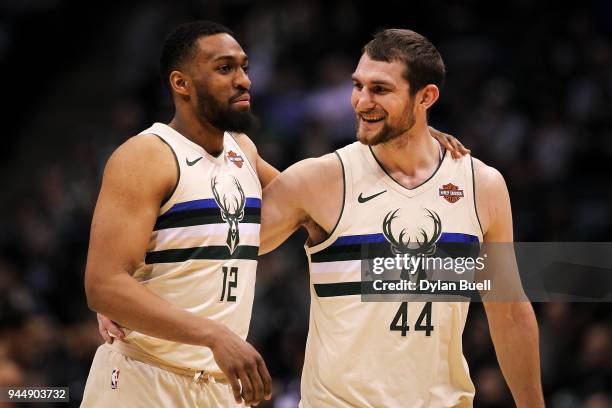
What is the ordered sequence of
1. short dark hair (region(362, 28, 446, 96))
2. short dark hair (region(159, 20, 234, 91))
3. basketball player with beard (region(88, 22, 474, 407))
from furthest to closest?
short dark hair (region(362, 28, 446, 96)), short dark hair (region(159, 20, 234, 91)), basketball player with beard (region(88, 22, 474, 407))

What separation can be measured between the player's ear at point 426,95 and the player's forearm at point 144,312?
1.75m

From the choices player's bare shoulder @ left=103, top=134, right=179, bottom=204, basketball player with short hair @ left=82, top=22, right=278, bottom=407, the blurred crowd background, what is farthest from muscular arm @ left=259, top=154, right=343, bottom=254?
the blurred crowd background

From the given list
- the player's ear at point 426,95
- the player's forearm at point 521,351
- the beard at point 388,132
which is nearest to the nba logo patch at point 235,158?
the beard at point 388,132

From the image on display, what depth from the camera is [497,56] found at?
12070 millimetres

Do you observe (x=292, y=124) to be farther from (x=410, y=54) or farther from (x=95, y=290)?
(x=95, y=290)

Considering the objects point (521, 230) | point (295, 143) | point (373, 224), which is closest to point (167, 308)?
point (373, 224)

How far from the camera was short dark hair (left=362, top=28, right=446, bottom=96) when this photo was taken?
5477 mm

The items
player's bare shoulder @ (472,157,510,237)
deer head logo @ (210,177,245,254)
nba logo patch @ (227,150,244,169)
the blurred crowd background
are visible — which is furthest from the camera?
the blurred crowd background

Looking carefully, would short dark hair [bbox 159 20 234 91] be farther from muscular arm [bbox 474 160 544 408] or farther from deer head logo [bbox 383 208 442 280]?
muscular arm [bbox 474 160 544 408]

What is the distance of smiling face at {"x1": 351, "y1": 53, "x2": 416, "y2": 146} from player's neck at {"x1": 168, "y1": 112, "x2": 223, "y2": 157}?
759 mm

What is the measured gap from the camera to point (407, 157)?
5.61 m

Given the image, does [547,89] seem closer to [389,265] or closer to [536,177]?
[536,177]

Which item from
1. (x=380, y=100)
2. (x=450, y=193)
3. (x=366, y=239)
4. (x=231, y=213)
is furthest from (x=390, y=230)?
(x=231, y=213)

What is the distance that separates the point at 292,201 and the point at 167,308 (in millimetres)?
1133
